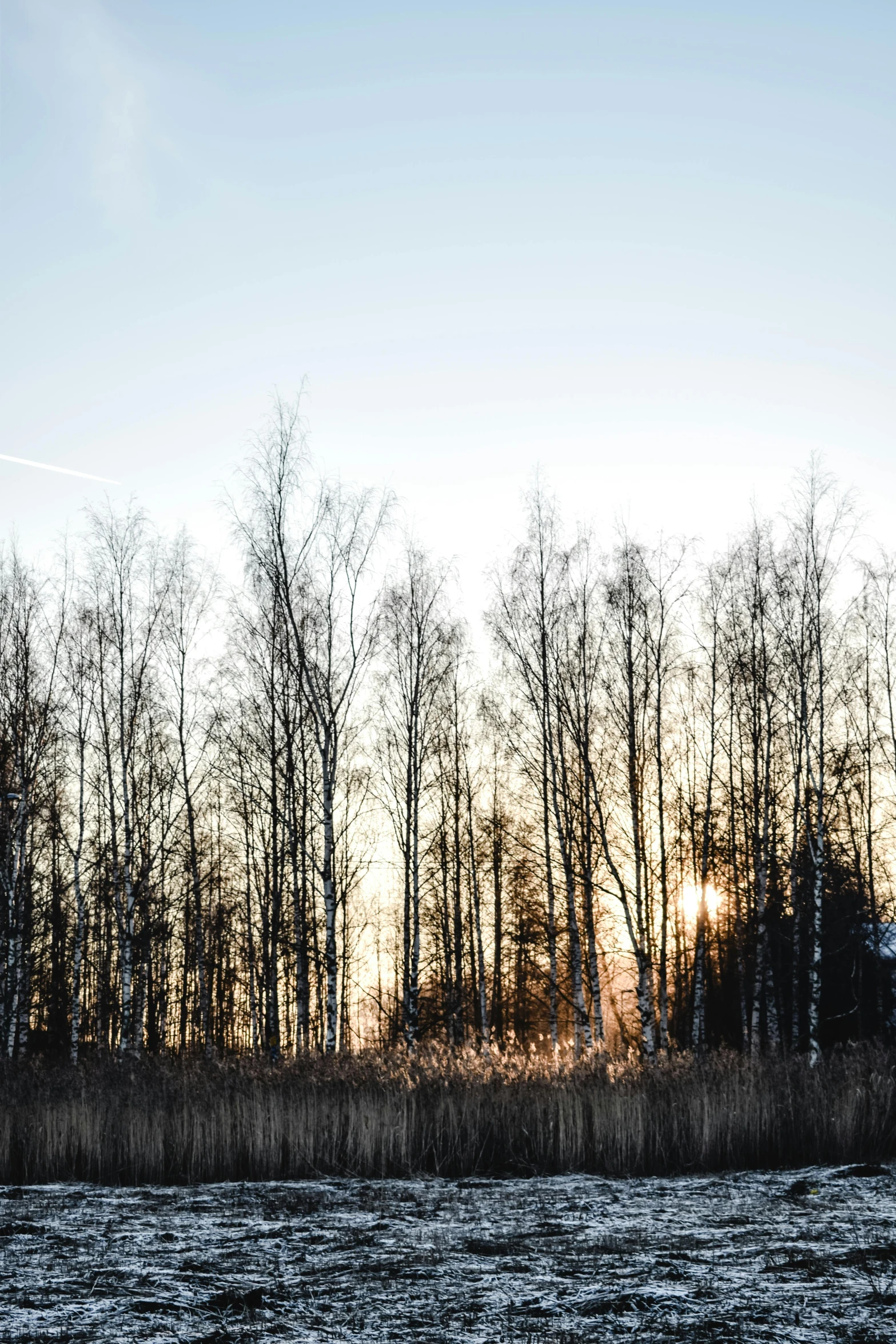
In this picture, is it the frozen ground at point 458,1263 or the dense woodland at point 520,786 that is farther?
the dense woodland at point 520,786

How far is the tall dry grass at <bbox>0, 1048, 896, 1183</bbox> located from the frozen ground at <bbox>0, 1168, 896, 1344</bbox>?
2.85 feet

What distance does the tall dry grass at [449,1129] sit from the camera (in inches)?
310

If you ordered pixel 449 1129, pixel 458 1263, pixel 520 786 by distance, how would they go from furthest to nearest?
1. pixel 520 786
2. pixel 449 1129
3. pixel 458 1263

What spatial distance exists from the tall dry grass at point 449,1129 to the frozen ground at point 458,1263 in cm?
87

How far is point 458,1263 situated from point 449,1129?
12.8ft

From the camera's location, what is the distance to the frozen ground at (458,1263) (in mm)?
3377

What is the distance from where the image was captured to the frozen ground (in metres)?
3.38

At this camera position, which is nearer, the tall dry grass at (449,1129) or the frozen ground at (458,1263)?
the frozen ground at (458,1263)

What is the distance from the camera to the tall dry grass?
25.8 feet

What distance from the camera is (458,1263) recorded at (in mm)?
4453

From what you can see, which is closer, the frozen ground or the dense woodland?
the frozen ground

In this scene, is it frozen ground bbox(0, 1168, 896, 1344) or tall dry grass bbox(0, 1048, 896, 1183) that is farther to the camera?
tall dry grass bbox(0, 1048, 896, 1183)

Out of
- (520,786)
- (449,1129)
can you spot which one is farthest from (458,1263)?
(520,786)

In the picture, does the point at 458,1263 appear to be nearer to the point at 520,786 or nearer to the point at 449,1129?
the point at 449,1129
